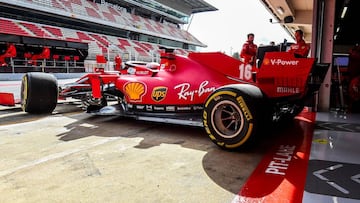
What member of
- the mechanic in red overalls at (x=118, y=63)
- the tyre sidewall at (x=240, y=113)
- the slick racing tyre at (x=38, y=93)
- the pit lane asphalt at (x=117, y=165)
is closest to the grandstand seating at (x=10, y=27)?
the mechanic in red overalls at (x=118, y=63)

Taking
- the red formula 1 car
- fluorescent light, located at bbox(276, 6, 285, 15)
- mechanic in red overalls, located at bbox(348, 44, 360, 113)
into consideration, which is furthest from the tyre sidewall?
fluorescent light, located at bbox(276, 6, 285, 15)

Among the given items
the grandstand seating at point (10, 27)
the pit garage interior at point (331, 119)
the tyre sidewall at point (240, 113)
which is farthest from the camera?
the grandstand seating at point (10, 27)

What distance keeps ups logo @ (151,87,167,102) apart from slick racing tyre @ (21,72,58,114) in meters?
2.27

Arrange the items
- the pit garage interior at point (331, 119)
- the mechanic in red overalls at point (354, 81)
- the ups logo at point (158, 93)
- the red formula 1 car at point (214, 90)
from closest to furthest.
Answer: the pit garage interior at point (331, 119)
the red formula 1 car at point (214, 90)
the ups logo at point (158, 93)
the mechanic in red overalls at point (354, 81)

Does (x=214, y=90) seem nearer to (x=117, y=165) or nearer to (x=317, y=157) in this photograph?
(x=317, y=157)

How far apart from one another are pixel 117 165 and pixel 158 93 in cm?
183

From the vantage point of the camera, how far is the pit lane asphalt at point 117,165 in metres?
2.19

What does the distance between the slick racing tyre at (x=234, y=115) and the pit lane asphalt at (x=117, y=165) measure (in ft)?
0.54

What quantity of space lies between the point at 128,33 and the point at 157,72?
1361 inches

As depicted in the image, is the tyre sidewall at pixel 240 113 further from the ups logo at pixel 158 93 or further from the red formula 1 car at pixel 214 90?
the ups logo at pixel 158 93

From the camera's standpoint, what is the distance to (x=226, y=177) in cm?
249

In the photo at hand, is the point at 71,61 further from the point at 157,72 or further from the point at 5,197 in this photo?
the point at 5,197

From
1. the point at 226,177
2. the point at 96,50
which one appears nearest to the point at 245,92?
the point at 226,177

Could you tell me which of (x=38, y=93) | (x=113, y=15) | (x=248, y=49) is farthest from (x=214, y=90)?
(x=113, y=15)
